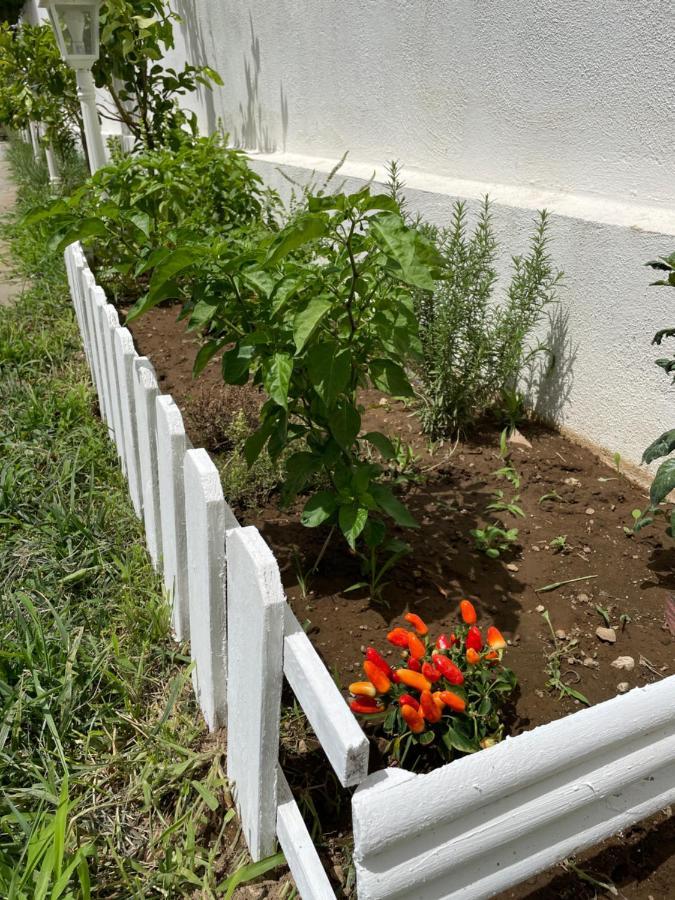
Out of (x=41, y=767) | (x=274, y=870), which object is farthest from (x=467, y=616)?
(x=41, y=767)

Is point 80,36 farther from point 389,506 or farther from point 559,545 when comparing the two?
point 559,545

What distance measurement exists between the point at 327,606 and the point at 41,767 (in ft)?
2.85

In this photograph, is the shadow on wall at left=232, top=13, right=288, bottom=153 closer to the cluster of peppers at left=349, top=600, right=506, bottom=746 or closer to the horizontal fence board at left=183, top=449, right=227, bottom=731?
the horizontal fence board at left=183, top=449, right=227, bottom=731

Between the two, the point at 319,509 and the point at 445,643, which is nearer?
the point at 445,643

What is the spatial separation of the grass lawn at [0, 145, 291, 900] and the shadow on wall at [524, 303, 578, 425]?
6.09ft

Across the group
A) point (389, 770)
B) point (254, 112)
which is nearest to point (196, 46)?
point (254, 112)

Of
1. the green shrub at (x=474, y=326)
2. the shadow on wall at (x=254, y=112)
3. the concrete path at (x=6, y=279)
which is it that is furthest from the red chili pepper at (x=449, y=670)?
the shadow on wall at (x=254, y=112)

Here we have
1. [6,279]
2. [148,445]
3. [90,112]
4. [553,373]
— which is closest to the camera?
[148,445]

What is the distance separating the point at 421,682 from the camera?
146cm

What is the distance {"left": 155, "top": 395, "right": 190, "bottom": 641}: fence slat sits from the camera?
175 centimetres

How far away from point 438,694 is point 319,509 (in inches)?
24.9

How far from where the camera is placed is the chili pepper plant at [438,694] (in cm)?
147

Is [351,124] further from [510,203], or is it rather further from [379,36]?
[510,203]

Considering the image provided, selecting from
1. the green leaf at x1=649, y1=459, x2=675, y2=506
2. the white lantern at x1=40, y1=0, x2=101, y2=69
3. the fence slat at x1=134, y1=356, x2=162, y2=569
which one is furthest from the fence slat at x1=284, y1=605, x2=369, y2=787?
the white lantern at x1=40, y1=0, x2=101, y2=69
